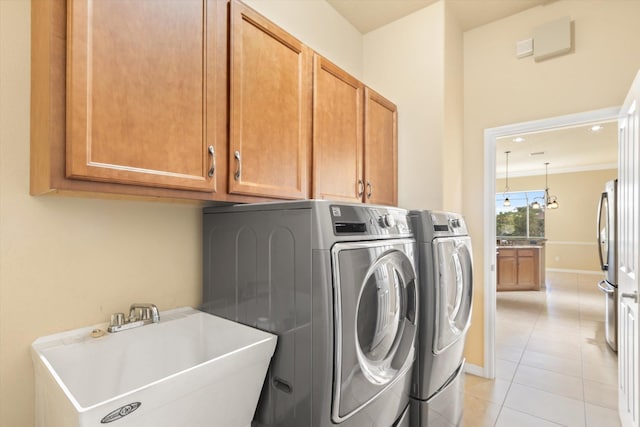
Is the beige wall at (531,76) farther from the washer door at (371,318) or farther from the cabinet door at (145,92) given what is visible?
the cabinet door at (145,92)

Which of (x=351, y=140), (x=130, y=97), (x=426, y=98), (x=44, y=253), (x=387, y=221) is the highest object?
(x=426, y=98)

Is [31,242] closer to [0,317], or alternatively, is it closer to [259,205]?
[0,317]

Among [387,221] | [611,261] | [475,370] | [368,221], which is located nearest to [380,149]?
[387,221]

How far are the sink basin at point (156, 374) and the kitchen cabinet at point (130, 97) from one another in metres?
0.55

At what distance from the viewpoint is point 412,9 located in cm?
255

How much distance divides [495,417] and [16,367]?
2659 mm

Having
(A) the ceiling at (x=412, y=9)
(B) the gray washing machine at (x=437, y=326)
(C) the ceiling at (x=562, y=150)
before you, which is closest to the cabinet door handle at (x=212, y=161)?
(B) the gray washing machine at (x=437, y=326)

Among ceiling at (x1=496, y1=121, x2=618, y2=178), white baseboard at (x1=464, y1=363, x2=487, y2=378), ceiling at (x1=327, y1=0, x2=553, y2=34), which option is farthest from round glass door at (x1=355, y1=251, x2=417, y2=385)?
ceiling at (x1=496, y1=121, x2=618, y2=178)

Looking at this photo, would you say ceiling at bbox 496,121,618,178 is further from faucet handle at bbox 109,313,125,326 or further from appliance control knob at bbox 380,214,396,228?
faucet handle at bbox 109,313,125,326

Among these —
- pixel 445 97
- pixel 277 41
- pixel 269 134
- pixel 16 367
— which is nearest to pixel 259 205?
pixel 269 134

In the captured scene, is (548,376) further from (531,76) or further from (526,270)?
(526,270)

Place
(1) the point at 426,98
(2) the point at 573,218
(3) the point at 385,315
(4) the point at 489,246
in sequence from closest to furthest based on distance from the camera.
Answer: (3) the point at 385,315
(1) the point at 426,98
(4) the point at 489,246
(2) the point at 573,218

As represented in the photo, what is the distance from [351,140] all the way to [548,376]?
2.71 metres

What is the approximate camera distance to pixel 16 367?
1.06m
